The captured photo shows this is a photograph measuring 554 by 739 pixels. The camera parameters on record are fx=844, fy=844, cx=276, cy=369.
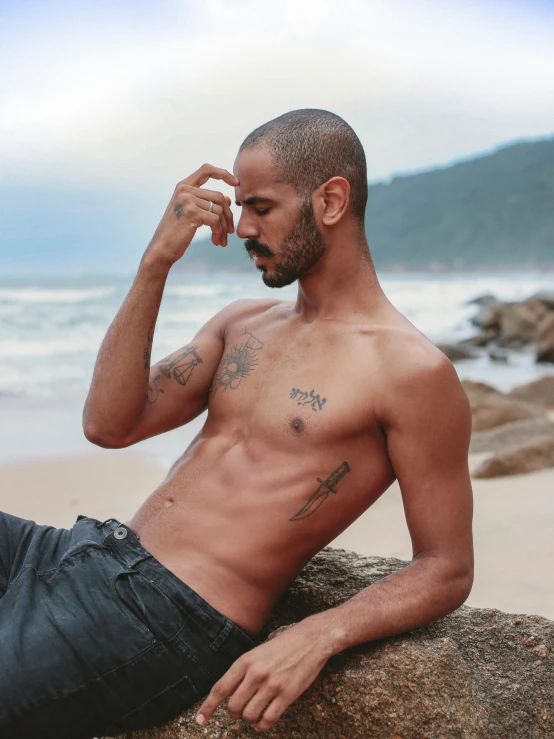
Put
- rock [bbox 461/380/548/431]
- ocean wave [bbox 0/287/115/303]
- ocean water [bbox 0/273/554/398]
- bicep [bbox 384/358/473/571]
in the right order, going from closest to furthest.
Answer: bicep [bbox 384/358/473/571], rock [bbox 461/380/548/431], ocean water [bbox 0/273/554/398], ocean wave [bbox 0/287/115/303]

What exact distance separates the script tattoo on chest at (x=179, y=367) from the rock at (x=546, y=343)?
43.8 feet

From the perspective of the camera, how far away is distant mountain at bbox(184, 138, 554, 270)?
310ft

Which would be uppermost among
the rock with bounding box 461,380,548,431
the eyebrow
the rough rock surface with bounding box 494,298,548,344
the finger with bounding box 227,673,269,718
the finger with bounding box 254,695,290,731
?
the eyebrow

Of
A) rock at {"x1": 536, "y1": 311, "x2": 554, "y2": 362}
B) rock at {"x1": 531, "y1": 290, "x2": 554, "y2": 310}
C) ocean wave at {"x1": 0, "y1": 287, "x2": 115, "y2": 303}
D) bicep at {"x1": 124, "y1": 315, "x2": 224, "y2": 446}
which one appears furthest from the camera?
ocean wave at {"x1": 0, "y1": 287, "x2": 115, "y2": 303}

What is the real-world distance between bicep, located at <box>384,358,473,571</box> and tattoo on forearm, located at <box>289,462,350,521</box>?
178 mm

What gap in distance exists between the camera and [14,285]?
45.9 meters

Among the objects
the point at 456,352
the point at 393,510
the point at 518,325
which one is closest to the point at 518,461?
the point at 393,510

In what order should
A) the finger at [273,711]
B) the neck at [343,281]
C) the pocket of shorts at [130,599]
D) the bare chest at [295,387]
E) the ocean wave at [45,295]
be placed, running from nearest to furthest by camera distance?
1. the finger at [273,711]
2. the pocket of shorts at [130,599]
3. the bare chest at [295,387]
4. the neck at [343,281]
5. the ocean wave at [45,295]

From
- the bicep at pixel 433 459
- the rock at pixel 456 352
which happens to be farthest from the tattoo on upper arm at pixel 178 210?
the rock at pixel 456 352

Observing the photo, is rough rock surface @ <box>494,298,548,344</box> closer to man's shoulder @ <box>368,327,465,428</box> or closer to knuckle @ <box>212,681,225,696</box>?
man's shoulder @ <box>368,327,465,428</box>

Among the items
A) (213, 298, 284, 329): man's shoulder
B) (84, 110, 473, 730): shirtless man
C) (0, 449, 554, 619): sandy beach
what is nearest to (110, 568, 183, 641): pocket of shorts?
(84, 110, 473, 730): shirtless man

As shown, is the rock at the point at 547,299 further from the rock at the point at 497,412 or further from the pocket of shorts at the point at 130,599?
the pocket of shorts at the point at 130,599

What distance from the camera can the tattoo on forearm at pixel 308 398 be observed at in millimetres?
2602

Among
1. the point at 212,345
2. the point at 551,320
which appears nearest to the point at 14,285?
the point at 551,320
